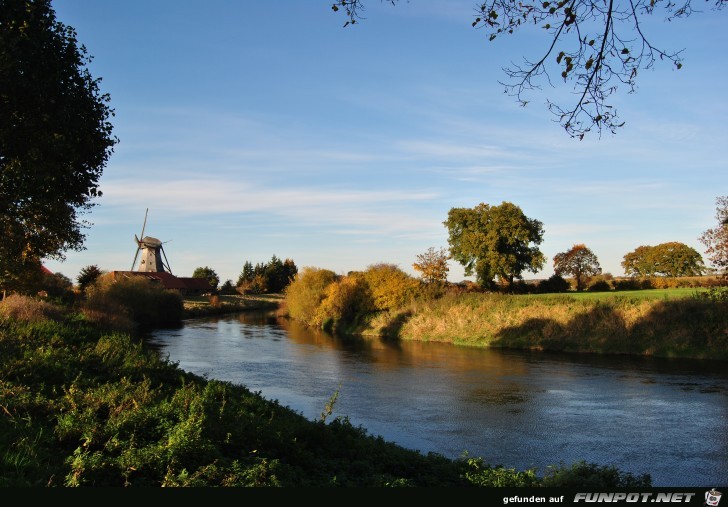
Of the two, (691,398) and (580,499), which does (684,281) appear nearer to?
(691,398)

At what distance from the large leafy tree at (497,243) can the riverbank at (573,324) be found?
49.1 ft

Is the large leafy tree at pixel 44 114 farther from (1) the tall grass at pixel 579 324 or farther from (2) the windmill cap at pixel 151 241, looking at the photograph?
(2) the windmill cap at pixel 151 241

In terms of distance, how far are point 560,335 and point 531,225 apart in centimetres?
2775

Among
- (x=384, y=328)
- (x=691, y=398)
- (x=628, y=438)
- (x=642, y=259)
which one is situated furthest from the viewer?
(x=642, y=259)

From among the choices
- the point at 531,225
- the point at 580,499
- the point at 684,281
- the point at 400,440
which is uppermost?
the point at 531,225

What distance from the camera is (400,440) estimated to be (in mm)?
14688

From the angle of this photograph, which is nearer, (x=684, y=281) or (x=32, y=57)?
(x=32, y=57)

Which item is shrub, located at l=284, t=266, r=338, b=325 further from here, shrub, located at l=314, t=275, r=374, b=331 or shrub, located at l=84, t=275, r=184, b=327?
shrub, located at l=84, t=275, r=184, b=327

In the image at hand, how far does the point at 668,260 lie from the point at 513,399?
7566 cm

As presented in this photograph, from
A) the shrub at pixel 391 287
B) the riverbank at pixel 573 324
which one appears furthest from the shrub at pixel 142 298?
the riverbank at pixel 573 324

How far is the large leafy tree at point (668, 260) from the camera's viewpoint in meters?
82.5

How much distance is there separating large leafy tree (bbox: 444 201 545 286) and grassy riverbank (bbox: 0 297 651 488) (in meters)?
51.5

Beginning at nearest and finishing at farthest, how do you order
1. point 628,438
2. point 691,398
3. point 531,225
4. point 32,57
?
point 32,57, point 628,438, point 691,398, point 531,225

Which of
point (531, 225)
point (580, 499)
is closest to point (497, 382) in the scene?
point (580, 499)
